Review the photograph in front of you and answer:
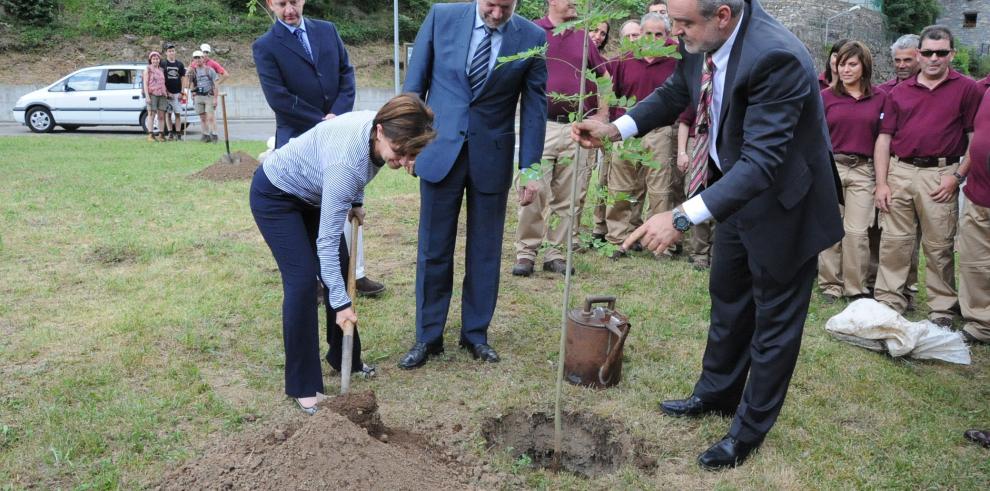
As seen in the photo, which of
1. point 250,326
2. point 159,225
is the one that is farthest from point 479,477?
point 159,225

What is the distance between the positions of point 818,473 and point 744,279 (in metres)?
0.91

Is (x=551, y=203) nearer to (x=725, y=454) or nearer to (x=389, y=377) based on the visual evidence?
(x=389, y=377)

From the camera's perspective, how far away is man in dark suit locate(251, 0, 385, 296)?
4.81 meters

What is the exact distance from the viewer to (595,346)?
4.02 meters

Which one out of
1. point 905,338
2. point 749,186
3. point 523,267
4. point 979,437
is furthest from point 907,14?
point 749,186

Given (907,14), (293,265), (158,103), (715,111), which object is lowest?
(158,103)

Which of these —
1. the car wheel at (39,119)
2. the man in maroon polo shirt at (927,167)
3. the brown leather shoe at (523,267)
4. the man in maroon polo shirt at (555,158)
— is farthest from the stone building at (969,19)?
the brown leather shoe at (523,267)

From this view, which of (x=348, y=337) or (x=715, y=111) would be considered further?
(x=348, y=337)

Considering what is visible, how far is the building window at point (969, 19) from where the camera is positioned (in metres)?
47.8

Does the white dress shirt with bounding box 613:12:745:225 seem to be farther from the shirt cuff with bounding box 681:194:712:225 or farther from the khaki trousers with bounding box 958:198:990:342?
the khaki trousers with bounding box 958:198:990:342

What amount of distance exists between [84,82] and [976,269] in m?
18.1

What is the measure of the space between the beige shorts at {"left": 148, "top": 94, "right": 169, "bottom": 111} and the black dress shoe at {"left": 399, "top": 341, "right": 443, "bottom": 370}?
13.4m

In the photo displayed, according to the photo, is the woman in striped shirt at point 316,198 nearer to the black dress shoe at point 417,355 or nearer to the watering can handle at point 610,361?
the black dress shoe at point 417,355

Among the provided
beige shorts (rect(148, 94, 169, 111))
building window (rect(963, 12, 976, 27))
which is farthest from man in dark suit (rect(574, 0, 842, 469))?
building window (rect(963, 12, 976, 27))
